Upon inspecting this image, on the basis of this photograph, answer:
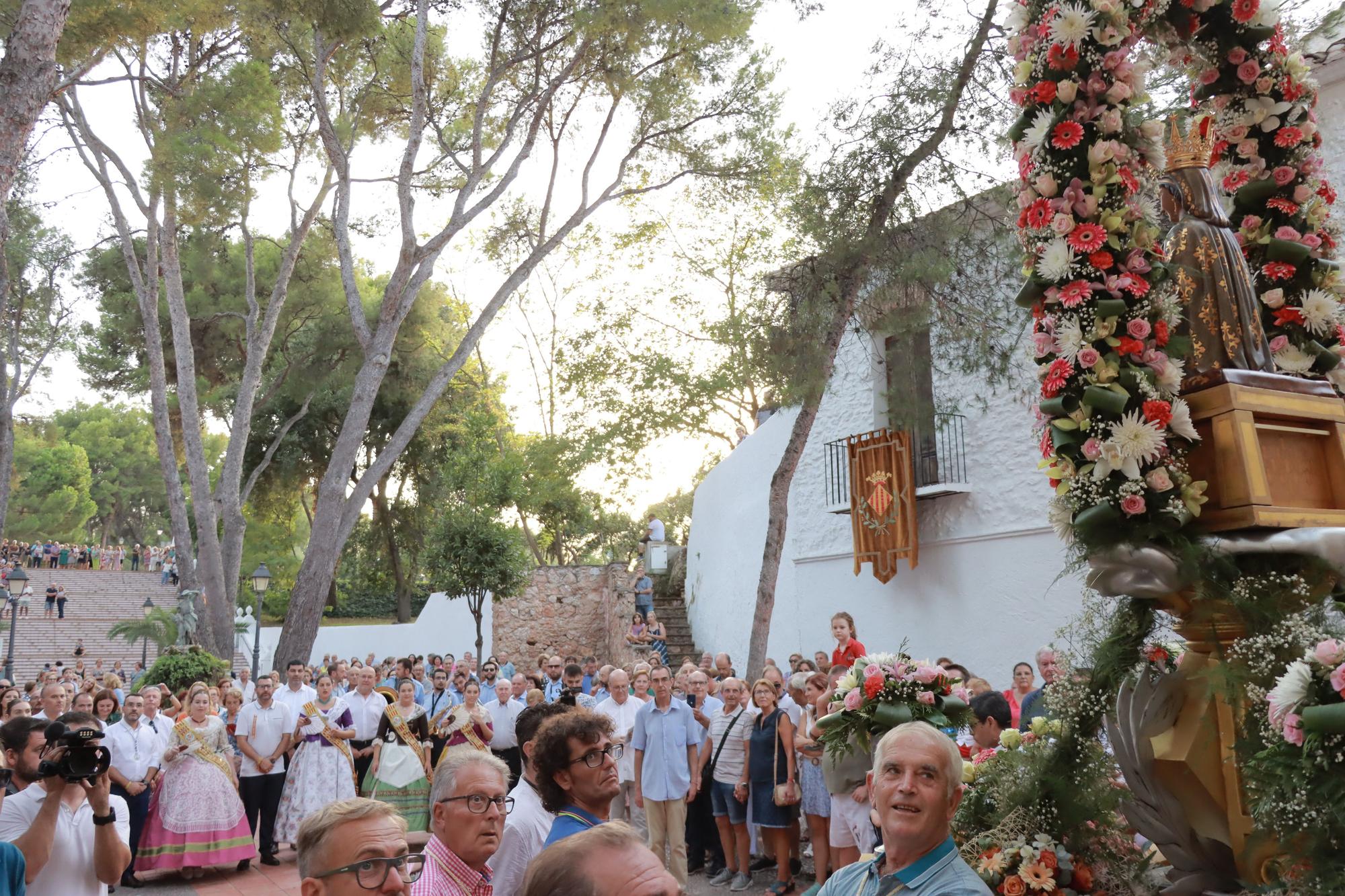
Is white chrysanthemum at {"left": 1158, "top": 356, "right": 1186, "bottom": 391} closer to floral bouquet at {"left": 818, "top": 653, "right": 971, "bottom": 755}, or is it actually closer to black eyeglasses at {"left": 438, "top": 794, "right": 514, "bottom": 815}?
floral bouquet at {"left": 818, "top": 653, "right": 971, "bottom": 755}

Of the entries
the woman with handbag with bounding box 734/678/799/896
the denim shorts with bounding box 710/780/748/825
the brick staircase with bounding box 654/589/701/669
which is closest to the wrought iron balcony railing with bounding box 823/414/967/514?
the woman with handbag with bounding box 734/678/799/896

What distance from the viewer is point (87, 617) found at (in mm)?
33938

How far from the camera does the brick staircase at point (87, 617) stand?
Answer: 94.5 ft

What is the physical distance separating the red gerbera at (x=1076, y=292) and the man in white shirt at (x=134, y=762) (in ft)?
27.5

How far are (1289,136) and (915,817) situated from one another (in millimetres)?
3196

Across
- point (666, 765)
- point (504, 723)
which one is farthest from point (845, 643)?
point (504, 723)

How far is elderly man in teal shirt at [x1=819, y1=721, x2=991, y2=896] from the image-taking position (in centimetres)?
259

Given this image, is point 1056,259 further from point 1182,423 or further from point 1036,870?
point 1036,870

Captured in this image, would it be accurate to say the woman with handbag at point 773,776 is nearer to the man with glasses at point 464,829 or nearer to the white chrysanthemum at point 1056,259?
the man with glasses at point 464,829

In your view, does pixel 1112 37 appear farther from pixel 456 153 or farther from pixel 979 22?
pixel 456 153

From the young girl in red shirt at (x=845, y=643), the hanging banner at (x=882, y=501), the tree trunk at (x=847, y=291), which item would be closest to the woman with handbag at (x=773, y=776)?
the young girl in red shirt at (x=845, y=643)

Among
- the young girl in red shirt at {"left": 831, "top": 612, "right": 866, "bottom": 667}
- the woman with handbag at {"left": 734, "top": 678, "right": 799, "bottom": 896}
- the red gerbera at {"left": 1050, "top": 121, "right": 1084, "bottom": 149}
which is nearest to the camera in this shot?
the red gerbera at {"left": 1050, "top": 121, "right": 1084, "bottom": 149}

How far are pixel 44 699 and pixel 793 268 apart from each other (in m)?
7.98

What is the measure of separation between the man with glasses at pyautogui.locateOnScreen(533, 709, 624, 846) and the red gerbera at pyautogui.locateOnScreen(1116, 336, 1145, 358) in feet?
7.27
